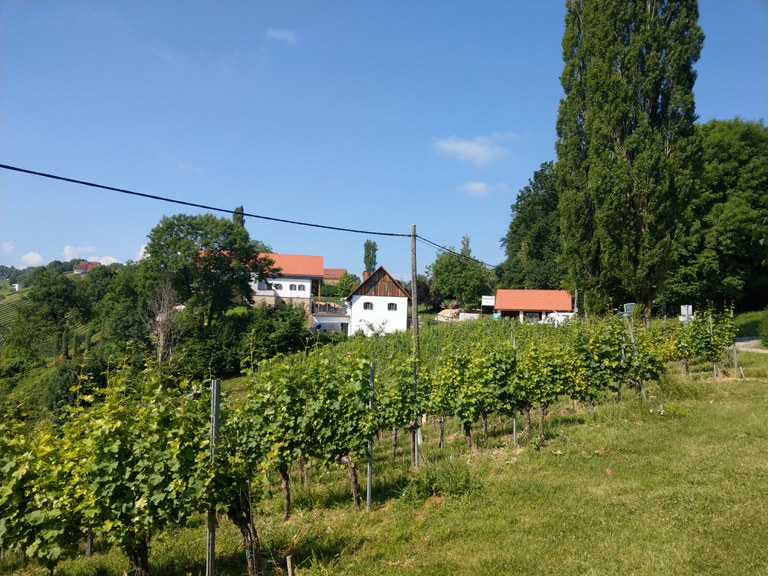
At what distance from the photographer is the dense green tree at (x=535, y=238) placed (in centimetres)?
6131

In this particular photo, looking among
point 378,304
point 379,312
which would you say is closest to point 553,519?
point 379,312

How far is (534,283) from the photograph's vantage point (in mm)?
62031

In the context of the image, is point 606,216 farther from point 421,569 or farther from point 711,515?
point 421,569

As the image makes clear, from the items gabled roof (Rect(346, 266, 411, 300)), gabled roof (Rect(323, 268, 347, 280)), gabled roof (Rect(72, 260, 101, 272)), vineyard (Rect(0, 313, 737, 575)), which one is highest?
gabled roof (Rect(72, 260, 101, 272))

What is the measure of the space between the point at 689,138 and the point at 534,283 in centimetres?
3915

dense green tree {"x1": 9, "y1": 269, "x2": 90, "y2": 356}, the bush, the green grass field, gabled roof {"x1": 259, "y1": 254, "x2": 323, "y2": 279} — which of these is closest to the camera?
the bush

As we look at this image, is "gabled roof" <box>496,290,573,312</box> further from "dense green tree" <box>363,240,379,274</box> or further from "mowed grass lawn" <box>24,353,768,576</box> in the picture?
"dense green tree" <box>363,240,379,274</box>

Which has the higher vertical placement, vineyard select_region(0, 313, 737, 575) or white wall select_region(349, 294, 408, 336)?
white wall select_region(349, 294, 408, 336)

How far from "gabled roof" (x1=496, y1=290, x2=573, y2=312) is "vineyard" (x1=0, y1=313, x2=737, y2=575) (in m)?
41.0

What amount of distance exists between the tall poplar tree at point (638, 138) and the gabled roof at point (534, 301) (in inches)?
1108

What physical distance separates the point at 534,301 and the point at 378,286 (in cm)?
1737

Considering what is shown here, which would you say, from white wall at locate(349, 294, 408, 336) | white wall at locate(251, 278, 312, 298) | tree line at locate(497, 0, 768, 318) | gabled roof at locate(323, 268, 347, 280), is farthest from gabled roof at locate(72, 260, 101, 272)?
tree line at locate(497, 0, 768, 318)

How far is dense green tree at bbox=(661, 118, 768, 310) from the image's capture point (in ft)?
114

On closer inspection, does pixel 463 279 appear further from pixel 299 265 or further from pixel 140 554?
pixel 140 554
